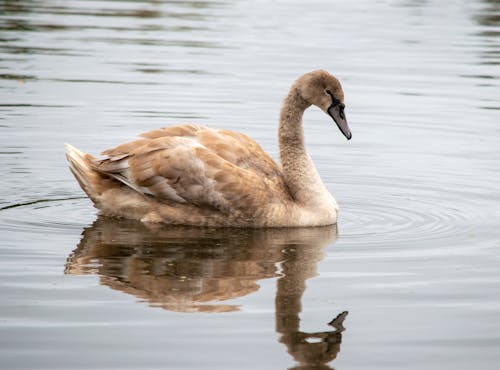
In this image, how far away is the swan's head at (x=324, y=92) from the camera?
1091cm

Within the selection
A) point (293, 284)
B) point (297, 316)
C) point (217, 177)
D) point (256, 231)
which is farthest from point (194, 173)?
point (297, 316)

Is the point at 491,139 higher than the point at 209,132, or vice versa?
the point at 209,132

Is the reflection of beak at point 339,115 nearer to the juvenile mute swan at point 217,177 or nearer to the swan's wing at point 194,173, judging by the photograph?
the juvenile mute swan at point 217,177

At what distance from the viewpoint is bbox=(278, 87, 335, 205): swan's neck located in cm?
1095

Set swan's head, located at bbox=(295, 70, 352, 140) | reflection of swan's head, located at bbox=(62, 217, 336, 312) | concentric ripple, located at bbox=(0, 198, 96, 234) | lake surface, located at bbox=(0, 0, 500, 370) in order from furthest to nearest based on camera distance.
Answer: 1. swan's head, located at bbox=(295, 70, 352, 140)
2. concentric ripple, located at bbox=(0, 198, 96, 234)
3. reflection of swan's head, located at bbox=(62, 217, 336, 312)
4. lake surface, located at bbox=(0, 0, 500, 370)

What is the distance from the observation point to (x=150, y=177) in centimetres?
1070

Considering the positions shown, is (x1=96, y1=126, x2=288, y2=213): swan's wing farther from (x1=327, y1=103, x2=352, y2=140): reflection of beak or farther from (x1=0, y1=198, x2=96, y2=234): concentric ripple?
(x1=327, y1=103, x2=352, y2=140): reflection of beak

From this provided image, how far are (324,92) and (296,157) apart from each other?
667 millimetres

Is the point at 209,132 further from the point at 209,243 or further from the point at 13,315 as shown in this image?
the point at 13,315

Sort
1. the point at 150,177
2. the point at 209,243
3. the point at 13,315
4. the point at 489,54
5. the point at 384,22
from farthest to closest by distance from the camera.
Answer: the point at 384,22, the point at 489,54, the point at 150,177, the point at 209,243, the point at 13,315

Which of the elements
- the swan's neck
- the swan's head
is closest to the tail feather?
the swan's neck

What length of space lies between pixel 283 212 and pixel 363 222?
0.82 meters

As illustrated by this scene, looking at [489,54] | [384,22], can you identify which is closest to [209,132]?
[489,54]

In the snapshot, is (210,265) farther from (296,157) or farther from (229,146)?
(296,157)
